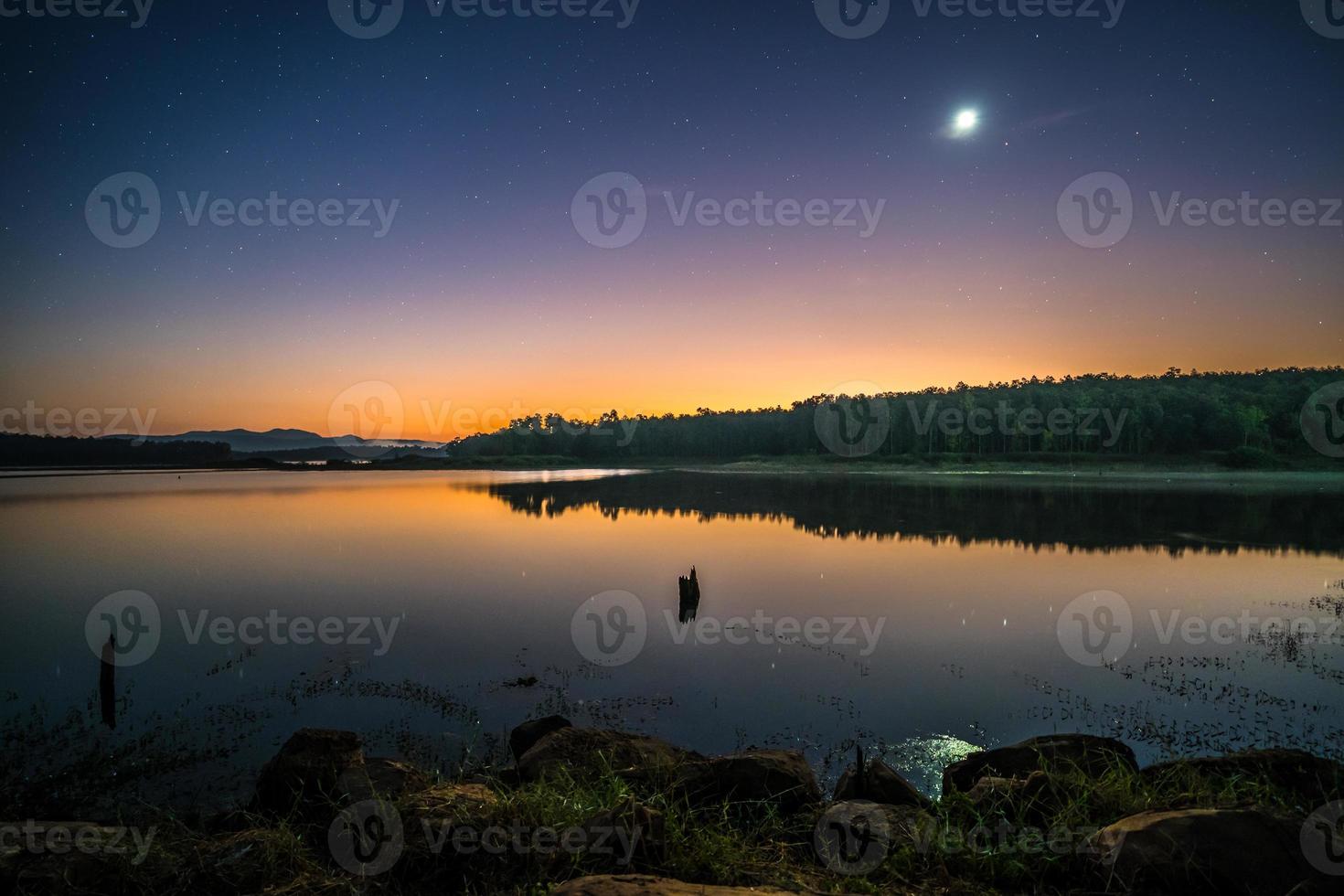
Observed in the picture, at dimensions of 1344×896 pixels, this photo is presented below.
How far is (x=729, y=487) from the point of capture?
8188 centimetres

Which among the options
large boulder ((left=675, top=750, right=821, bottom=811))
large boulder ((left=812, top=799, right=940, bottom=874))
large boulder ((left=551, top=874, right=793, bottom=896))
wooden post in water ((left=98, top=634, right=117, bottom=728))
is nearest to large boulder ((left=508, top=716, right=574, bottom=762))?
large boulder ((left=675, top=750, right=821, bottom=811))

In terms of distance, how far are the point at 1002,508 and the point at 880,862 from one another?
167 ft

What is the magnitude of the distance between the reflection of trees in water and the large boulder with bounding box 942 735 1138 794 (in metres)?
25.7

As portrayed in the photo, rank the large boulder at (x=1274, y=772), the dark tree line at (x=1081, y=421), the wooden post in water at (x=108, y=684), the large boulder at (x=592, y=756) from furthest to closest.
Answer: the dark tree line at (x=1081, y=421)
the wooden post in water at (x=108, y=684)
the large boulder at (x=592, y=756)
the large boulder at (x=1274, y=772)

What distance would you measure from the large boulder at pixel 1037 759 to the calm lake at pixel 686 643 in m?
1.45

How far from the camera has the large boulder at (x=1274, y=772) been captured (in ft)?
18.4

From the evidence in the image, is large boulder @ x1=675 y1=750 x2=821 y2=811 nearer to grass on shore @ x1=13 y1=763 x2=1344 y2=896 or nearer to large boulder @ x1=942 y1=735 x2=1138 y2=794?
grass on shore @ x1=13 y1=763 x2=1344 y2=896

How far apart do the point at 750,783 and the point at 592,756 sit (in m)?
2.01

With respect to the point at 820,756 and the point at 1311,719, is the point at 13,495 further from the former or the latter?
the point at 1311,719

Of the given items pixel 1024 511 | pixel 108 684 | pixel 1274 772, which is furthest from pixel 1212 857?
pixel 1024 511

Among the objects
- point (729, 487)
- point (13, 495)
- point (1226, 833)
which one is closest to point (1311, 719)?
point (1226, 833)

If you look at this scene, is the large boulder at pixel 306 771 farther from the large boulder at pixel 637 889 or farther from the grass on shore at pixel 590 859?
the large boulder at pixel 637 889

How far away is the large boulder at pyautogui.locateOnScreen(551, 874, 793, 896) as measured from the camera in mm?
3619

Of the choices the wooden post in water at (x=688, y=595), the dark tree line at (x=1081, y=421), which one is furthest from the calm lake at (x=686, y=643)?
the dark tree line at (x=1081, y=421)
